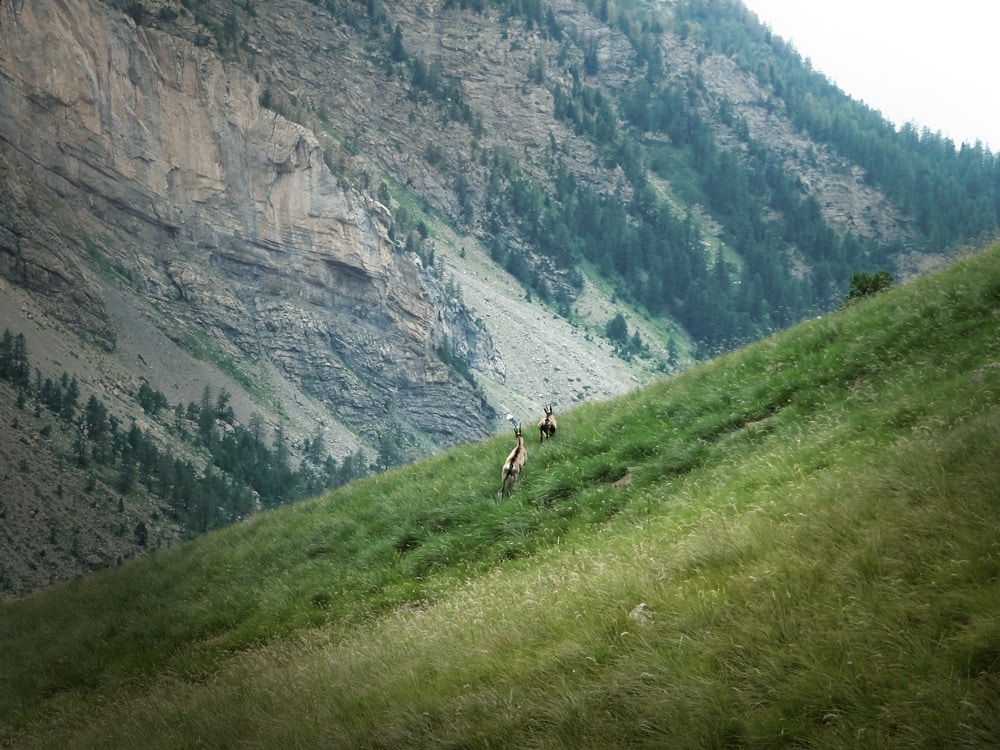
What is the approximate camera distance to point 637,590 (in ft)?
30.9

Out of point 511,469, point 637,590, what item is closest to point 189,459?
point 511,469

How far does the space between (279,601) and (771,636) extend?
11432 mm

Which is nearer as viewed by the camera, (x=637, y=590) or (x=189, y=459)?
(x=637, y=590)

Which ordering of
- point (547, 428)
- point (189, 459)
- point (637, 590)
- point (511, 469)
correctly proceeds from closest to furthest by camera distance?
point (637, 590)
point (511, 469)
point (547, 428)
point (189, 459)

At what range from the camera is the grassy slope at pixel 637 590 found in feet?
22.8

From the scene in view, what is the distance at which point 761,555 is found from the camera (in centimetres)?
909

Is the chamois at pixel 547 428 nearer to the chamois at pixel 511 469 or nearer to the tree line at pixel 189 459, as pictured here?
the chamois at pixel 511 469

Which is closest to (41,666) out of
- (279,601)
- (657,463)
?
(279,601)

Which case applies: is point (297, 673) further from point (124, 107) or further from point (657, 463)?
point (124, 107)

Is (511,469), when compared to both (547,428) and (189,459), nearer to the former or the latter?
(547,428)

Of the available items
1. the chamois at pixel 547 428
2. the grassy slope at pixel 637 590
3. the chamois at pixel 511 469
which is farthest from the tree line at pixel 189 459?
the chamois at pixel 511 469

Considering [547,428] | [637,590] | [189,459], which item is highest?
[637,590]

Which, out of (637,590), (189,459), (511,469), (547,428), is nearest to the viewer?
(637,590)

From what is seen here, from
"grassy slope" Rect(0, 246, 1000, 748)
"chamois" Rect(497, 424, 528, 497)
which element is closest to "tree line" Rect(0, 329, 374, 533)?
"grassy slope" Rect(0, 246, 1000, 748)
